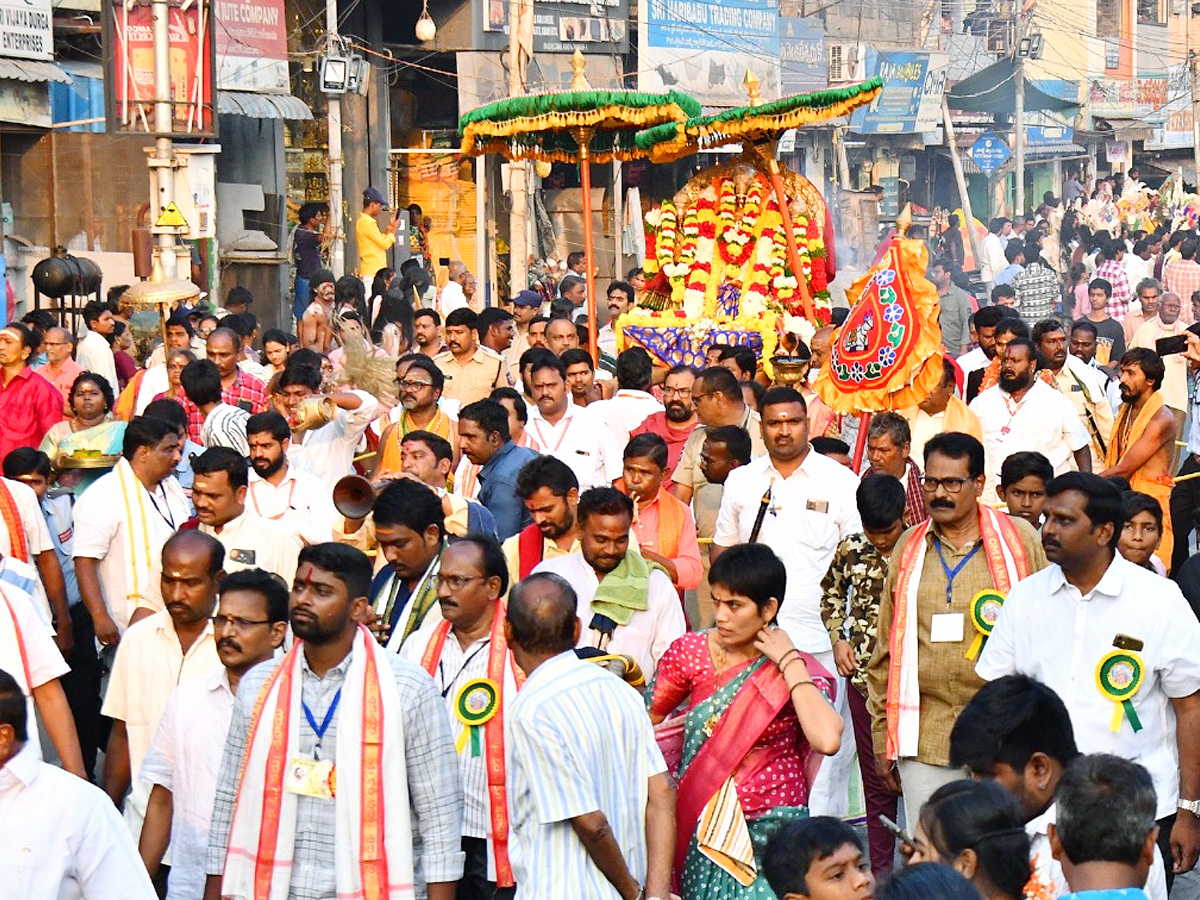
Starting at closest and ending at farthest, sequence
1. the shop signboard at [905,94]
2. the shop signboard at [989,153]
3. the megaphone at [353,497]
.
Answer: the megaphone at [353,497], the shop signboard at [905,94], the shop signboard at [989,153]

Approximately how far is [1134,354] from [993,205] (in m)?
38.2

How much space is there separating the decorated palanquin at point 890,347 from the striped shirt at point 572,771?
12.9 feet

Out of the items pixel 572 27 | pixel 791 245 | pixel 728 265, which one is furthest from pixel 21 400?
pixel 572 27

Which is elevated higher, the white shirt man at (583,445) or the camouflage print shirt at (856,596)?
the white shirt man at (583,445)

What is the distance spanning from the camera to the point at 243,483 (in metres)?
7.50

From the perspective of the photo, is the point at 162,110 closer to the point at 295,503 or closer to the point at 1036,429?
the point at 1036,429

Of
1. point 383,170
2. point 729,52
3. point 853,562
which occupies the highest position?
point 729,52

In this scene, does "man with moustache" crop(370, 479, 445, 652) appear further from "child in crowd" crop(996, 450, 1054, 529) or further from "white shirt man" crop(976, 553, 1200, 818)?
"child in crowd" crop(996, 450, 1054, 529)

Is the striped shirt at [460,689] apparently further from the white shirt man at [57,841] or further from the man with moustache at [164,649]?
the white shirt man at [57,841]

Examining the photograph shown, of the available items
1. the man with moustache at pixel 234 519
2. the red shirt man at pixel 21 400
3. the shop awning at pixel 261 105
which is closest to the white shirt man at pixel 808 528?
the man with moustache at pixel 234 519

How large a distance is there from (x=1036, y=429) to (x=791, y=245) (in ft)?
16.7

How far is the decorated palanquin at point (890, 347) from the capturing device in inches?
348

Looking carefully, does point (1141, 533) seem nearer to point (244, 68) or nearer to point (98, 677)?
Answer: point (98, 677)

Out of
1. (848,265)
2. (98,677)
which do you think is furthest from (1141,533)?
(848,265)
